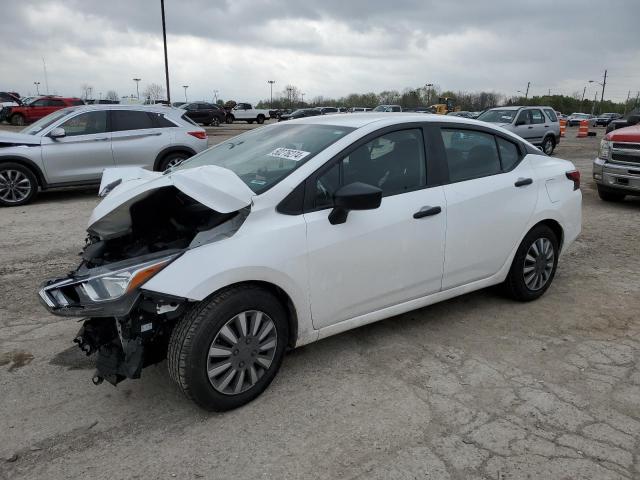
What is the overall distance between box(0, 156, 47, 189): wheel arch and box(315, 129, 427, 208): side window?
7.44 metres

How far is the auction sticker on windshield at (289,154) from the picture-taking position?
339 cm

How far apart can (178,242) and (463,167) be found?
7.23 feet

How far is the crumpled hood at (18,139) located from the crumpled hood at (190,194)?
6.50 m

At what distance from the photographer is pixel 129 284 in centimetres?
268

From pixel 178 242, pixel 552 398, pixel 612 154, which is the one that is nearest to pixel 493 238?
pixel 552 398

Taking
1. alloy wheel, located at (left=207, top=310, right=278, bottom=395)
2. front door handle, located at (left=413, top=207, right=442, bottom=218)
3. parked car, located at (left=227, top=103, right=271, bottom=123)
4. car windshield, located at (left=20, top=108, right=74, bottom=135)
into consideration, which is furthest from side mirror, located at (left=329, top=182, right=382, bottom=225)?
parked car, located at (left=227, top=103, right=271, bottom=123)

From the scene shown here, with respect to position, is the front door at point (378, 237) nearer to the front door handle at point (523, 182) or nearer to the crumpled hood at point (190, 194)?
the crumpled hood at point (190, 194)

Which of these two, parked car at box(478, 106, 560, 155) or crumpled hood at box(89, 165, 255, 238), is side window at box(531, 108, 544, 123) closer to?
parked car at box(478, 106, 560, 155)

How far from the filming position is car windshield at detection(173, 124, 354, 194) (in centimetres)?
335

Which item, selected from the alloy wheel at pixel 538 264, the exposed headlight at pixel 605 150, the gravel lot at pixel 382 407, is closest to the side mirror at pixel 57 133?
the gravel lot at pixel 382 407

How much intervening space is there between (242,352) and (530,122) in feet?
53.1

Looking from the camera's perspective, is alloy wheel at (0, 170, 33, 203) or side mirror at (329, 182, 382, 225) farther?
alloy wheel at (0, 170, 33, 203)

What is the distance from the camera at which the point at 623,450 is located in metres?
2.67

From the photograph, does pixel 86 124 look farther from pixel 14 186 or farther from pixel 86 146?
pixel 14 186
